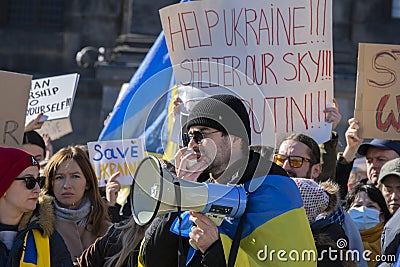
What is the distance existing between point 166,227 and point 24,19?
12.6 metres

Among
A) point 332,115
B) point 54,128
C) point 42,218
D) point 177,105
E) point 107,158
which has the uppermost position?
point 177,105

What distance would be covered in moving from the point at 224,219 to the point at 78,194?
209 centimetres

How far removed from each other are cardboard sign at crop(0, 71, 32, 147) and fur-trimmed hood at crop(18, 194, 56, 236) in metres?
1.17

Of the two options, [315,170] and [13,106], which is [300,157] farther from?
[13,106]

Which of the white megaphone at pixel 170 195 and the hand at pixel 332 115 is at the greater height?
the white megaphone at pixel 170 195

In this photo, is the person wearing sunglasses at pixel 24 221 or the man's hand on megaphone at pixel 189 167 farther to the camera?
the person wearing sunglasses at pixel 24 221

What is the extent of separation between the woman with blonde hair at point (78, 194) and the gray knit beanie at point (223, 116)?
6.62 ft

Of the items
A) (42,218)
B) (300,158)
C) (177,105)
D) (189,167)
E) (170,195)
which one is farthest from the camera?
(177,105)

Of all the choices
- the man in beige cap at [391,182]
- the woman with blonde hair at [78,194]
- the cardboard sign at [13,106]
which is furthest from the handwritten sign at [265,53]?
the cardboard sign at [13,106]

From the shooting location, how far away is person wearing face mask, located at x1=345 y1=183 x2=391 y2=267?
625 cm

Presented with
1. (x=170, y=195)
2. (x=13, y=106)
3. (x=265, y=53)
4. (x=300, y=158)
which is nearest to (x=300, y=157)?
(x=300, y=158)

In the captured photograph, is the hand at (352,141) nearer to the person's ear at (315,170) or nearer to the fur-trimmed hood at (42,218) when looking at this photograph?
the person's ear at (315,170)

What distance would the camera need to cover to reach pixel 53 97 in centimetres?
895

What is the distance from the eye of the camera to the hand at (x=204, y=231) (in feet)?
13.5
